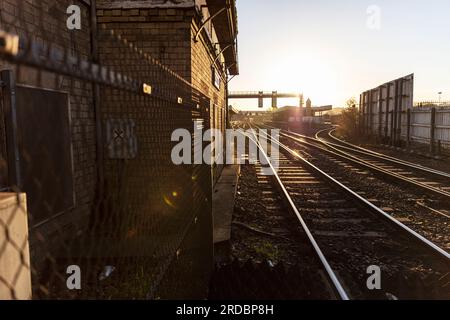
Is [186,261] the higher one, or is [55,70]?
[55,70]

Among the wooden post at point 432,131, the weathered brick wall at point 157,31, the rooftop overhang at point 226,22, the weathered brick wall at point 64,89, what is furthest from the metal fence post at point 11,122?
the wooden post at point 432,131

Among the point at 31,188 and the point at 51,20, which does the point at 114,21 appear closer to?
the point at 51,20

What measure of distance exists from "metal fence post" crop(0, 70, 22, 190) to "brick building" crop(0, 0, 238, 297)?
0.01 meters

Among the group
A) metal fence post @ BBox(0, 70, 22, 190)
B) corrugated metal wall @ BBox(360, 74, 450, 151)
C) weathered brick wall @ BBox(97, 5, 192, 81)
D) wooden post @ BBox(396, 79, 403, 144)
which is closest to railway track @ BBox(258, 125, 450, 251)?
corrugated metal wall @ BBox(360, 74, 450, 151)

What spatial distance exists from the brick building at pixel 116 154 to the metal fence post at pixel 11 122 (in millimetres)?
14

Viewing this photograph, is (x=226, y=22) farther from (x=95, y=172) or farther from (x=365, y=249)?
(x=365, y=249)

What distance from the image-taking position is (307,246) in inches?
212

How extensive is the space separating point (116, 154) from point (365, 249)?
4239 millimetres

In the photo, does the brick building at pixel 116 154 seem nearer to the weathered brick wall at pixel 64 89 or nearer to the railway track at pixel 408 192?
the weathered brick wall at pixel 64 89

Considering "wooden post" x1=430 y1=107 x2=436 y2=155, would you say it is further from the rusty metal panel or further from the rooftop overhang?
the rusty metal panel

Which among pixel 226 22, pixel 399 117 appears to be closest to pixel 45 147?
pixel 226 22

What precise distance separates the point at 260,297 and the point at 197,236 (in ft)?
3.10

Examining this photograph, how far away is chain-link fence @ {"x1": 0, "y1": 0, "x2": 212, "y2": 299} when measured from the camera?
3.08 metres
